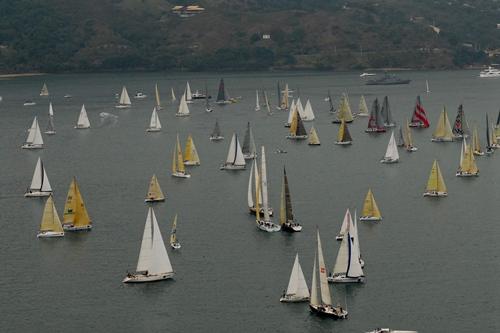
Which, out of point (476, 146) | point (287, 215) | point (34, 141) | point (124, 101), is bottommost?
point (287, 215)

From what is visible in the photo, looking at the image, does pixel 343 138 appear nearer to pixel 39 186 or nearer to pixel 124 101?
pixel 39 186

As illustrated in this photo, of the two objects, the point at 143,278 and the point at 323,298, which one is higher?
the point at 143,278

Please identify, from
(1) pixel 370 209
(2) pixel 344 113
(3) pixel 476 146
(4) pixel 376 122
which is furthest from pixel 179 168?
(2) pixel 344 113

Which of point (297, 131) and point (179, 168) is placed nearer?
point (179, 168)

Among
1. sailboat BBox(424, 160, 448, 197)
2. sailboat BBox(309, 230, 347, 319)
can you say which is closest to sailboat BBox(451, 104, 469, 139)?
sailboat BBox(424, 160, 448, 197)

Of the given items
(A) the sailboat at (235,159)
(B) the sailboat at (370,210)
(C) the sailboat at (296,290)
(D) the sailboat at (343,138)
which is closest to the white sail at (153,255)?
(C) the sailboat at (296,290)

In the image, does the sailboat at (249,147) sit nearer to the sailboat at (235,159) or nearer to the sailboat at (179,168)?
the sailboat at (235,159)
